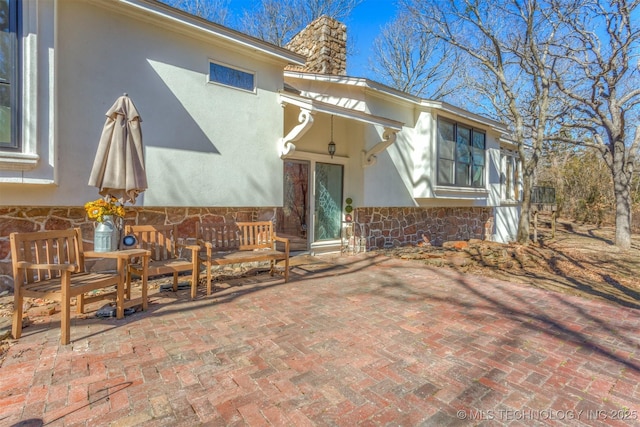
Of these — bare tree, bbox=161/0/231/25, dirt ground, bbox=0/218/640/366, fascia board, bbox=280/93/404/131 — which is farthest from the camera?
bare tree, bbox=161/0/231/25

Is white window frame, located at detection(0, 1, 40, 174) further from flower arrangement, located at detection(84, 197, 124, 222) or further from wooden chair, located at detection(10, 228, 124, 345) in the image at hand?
wooden chair, located at detection(10, 228, 124, 345)

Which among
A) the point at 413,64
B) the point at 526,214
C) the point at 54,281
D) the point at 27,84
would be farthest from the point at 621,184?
the point at 27,84

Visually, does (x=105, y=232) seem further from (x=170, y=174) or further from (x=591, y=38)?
(x=591, y=38)

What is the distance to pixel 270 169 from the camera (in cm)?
632

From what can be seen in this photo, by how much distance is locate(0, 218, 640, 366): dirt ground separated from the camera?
512 centimetres

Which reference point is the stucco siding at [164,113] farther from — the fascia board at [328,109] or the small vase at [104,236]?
the small vase at [104,236]

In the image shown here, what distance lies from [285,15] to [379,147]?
13434 millimetres

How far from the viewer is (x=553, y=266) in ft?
24.2

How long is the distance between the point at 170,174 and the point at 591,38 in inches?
496

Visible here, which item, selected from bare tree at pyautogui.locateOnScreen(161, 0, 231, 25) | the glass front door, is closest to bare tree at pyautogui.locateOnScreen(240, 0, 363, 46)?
bare tree at pyautogui.locateOnScreen(161, 0, 231, 25)

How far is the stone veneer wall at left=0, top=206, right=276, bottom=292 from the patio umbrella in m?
1.23

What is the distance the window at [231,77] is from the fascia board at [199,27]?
1.26ft

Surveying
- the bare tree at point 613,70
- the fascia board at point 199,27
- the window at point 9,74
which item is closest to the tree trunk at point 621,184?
the bare tree at point 613,70

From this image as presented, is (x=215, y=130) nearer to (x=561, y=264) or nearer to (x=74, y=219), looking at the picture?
(x=74, y=219)
